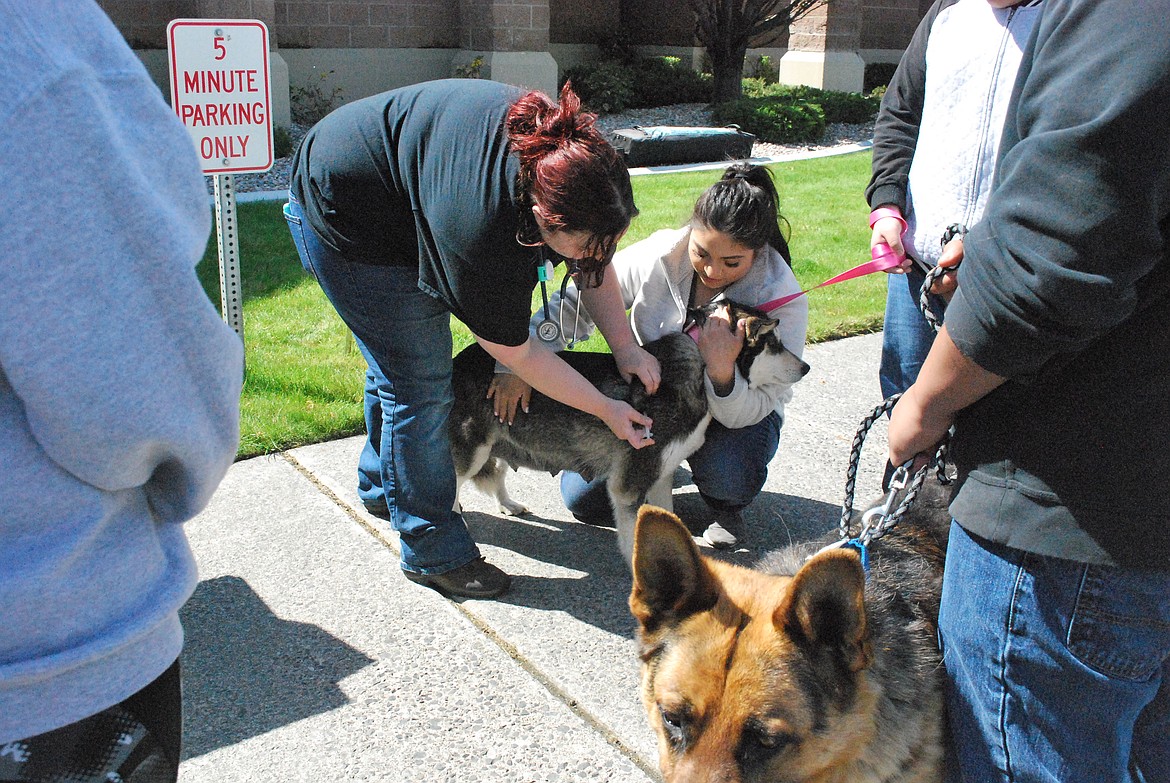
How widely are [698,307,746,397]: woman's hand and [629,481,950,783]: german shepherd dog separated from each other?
5.83ft

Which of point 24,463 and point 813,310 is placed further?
point 813,310

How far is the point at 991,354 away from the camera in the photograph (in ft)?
5.53

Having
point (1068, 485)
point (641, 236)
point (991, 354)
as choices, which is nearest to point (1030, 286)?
point (991, 354)

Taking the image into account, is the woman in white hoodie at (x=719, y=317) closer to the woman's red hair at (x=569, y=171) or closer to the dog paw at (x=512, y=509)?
the dog paw at (x=512, y=509)

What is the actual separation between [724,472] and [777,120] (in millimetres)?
12920

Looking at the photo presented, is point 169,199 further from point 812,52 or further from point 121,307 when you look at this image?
point 812,52

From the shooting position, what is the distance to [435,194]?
3061 mm

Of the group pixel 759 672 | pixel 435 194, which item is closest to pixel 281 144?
pixel 435 194

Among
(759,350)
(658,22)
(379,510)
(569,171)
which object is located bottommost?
(379,510)

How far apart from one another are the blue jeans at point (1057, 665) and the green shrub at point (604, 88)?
1588cm

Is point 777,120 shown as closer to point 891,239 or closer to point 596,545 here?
point 596,545

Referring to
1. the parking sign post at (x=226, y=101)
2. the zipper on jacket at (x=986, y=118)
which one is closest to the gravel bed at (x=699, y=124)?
the parking sign post at (x=226, y=101)

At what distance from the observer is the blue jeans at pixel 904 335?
133 inches

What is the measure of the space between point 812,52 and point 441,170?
18.6 metres
